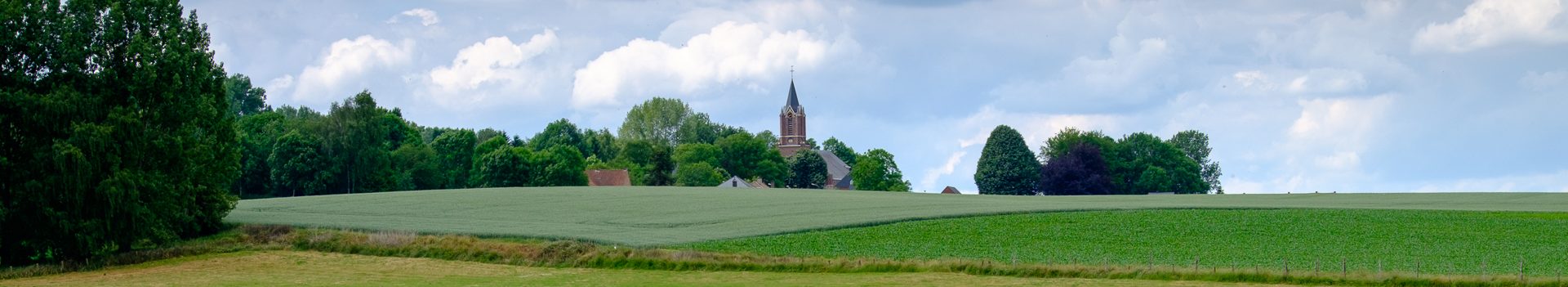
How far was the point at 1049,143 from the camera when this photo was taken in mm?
137750

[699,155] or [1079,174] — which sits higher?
[699,155]

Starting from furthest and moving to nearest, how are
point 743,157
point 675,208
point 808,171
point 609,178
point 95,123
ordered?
point 743,157 → point 808,171 → point 609,178 → point 675,208 → point 95,123

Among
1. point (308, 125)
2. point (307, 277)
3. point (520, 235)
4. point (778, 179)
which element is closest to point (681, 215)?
point (520, 235)

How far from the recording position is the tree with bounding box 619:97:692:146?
179 meters

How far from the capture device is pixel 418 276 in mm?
37438

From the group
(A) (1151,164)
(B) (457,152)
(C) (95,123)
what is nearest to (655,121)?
(B) (457,152)

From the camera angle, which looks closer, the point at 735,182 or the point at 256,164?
the point at 256,164

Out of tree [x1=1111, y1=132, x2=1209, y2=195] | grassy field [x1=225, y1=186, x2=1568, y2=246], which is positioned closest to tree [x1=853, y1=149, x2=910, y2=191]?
tree [x1=1111, y1=132, x2=1209, y2=195]

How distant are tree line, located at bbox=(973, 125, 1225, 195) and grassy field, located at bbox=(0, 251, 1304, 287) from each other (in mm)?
86924

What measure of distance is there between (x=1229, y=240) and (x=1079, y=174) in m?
76.0

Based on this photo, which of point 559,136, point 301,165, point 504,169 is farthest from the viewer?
point 559,136

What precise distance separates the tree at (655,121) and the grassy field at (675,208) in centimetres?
10111

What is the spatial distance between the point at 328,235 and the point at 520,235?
6736 mm

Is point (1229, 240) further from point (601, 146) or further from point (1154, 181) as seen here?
point (601, 146)
